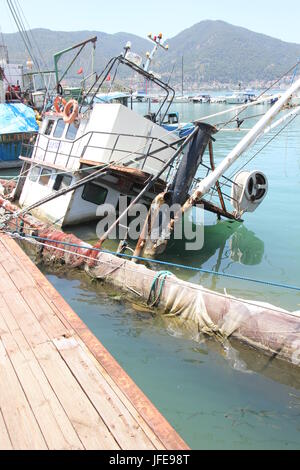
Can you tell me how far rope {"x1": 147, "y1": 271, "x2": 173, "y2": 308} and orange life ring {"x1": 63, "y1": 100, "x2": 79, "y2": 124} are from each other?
7.63m

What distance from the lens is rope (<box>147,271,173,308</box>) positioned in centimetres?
786

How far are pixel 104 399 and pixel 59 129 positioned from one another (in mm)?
11984

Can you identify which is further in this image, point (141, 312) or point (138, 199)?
point (138, 199)

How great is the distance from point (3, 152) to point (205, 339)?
24591 mm

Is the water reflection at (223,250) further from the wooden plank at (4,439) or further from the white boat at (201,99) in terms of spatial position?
the white boat at (201,99)

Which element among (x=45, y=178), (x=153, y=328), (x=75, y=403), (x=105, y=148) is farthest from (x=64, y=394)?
(x=45, y=178)

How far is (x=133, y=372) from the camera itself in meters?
6.16

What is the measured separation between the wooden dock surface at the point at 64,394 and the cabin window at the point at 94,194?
7.33 meters

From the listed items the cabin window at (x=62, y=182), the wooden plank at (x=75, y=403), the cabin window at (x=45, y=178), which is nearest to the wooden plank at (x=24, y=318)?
the wooden plank at (x=75, y=403)

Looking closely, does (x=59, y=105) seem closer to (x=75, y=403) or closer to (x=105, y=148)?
(x=105, y=148)

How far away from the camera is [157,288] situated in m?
7.92

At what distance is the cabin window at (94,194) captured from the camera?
503 inches

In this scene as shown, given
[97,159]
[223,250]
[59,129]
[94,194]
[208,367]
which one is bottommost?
[208,367]
